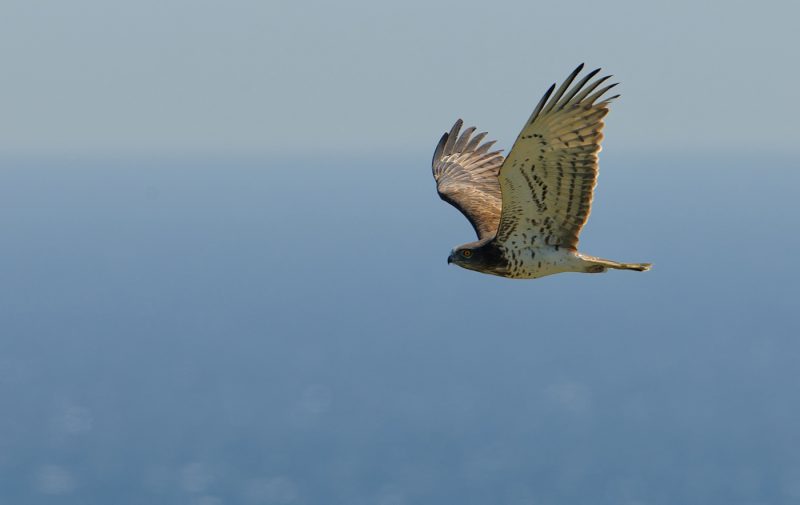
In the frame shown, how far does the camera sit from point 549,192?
13.4 metres

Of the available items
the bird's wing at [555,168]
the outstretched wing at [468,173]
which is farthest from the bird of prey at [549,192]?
the outstretched wing at [468,173]

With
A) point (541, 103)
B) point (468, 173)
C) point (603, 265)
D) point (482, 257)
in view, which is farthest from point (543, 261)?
point (468, 173)

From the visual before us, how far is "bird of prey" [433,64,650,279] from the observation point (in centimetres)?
1243

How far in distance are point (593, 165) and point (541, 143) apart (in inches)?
30.6

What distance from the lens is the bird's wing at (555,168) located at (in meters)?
12.4

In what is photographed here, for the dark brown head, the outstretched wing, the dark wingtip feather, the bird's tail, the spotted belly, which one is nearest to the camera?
the dark wingtip feather

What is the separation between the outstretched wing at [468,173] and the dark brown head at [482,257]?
256 cm

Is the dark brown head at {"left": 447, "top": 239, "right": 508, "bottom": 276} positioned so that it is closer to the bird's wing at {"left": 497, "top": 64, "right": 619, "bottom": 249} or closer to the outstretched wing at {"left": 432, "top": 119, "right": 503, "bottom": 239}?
the bird's wing at {"left": 497, "top": 64, "right": 619, "bottom": 249}

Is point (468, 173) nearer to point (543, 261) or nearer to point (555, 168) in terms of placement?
point (543, 261)

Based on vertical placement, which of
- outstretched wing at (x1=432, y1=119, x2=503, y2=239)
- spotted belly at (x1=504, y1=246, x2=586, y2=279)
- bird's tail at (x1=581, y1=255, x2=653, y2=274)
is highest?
outstretched wing at (x1=432, y1=119, x2=503, y2=239)

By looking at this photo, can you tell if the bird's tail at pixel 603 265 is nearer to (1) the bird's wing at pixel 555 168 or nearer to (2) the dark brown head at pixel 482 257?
(1) the bird's wing at pixel 555 168

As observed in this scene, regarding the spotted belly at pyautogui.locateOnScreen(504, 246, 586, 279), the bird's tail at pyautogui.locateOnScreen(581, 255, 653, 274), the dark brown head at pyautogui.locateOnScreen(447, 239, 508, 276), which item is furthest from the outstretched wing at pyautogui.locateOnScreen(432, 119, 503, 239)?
the bird's tail at pyautogui.locateOnScreen(581, 255, 653, 274)

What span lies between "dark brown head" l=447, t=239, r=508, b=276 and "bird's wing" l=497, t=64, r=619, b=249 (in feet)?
1.32

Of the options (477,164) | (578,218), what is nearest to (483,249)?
(578,218)
